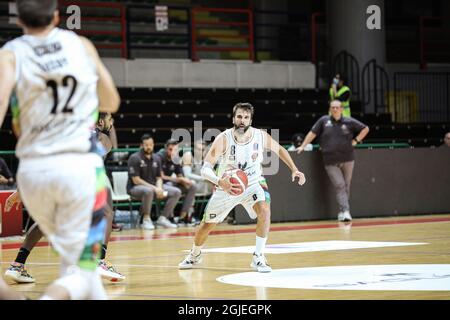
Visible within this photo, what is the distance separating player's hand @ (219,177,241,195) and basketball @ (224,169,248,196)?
1.1 inches

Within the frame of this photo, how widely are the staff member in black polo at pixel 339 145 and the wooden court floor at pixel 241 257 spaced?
60 cm

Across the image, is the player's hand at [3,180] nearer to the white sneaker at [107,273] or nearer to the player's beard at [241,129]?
the player's beard at [241,129]

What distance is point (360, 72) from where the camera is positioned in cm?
2502

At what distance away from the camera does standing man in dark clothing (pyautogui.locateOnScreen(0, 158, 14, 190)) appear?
1587 centimetres

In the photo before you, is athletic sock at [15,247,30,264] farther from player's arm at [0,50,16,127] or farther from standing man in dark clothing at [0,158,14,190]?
standing man in dark clothing at [0,158,14,190]

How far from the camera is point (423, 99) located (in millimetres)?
27172

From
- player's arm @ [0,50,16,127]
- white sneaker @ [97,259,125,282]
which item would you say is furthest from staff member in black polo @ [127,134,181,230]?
player's arm @ [0,50,16,127]

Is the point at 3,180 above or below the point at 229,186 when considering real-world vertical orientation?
below

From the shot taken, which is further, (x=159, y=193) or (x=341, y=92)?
(x=341, y=92)

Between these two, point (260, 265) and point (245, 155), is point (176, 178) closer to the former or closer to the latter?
point (245, 155)

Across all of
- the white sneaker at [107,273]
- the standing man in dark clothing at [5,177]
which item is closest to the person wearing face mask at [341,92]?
the standing man in dark clothing at [5,177]

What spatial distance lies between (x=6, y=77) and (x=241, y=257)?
6492mm

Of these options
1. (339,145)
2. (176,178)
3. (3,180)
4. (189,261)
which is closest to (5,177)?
(3,180)

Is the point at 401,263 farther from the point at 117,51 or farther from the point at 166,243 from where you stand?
the point at 117,51
